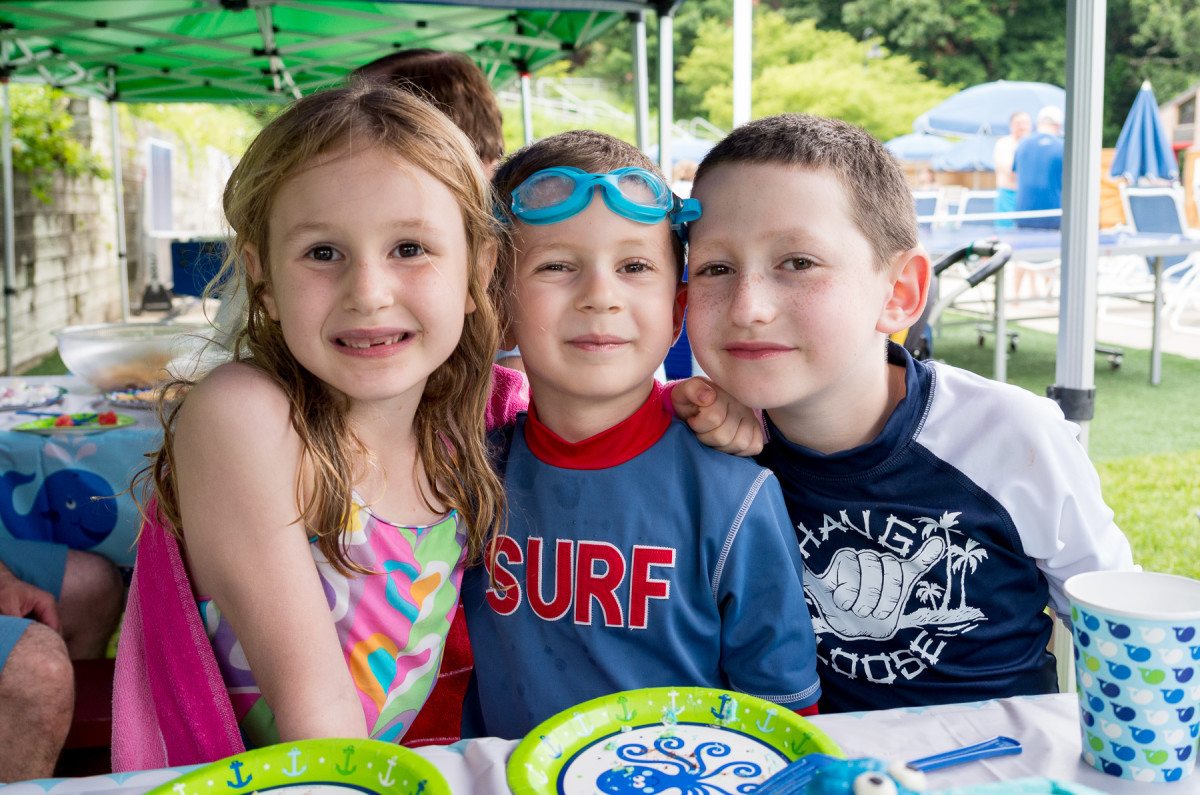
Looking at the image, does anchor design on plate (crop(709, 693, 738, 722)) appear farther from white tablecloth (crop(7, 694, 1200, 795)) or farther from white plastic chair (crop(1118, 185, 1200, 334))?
white plastic chair (crop(1118, 185, 1200, 334))

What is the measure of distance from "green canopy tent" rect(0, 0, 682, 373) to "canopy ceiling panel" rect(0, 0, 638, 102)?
0.01m

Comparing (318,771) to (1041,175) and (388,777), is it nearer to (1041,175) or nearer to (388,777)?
(388,777)

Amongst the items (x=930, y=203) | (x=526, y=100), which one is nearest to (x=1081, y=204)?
(x=526, y=100)

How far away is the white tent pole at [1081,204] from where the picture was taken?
1952 mm

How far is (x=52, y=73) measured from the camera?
779 centimetres

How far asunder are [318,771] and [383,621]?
1.76ft

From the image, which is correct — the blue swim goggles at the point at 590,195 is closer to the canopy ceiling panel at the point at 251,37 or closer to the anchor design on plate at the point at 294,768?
the anchor design on plate at the point at 294,768

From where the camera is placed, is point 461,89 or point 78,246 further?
point 78,246

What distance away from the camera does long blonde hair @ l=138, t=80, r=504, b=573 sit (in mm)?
1196

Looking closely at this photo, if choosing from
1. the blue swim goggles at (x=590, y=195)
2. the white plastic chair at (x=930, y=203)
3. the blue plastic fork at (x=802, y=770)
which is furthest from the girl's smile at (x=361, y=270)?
the white plastic chair at (x=930, y=203)

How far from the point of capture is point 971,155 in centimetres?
1747

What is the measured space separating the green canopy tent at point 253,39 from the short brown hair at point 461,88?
2.18m

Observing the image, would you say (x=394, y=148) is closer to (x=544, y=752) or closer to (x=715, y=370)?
(x=715, y=370)

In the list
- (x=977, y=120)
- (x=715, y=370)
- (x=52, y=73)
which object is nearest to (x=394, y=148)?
(x=715, y=370)
